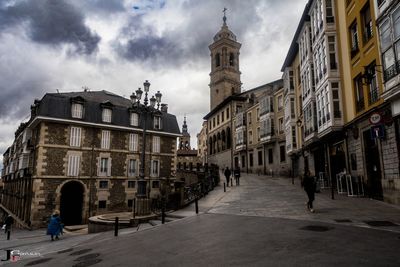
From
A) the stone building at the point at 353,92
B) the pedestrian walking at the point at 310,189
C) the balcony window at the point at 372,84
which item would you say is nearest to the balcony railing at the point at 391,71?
the stone building at the point at 353,92

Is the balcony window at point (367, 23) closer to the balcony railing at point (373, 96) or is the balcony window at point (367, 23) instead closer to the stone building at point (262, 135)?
the balcony railing at point (373, 96)

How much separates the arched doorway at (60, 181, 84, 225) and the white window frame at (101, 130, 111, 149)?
4.46 meters

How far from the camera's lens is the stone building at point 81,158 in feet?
84.2

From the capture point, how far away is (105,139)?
29.4 m

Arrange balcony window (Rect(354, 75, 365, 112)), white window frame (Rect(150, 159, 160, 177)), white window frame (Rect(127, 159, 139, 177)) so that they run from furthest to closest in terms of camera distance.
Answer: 1. white window frame (Rect(150, 159, 160, 177))
2. white window frame (Rect(127, 159, 139, 177))
3. balcony window (Rect(354, 75, 365, 112))

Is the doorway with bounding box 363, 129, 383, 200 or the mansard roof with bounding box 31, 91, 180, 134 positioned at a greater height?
the mansard roof with bounding box 31, 91, 180, 134

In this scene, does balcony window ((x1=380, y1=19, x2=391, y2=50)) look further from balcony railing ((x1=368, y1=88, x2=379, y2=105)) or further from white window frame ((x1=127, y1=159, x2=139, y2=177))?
white window frame ((x1=127, y1=159, x2=139, y2=177))

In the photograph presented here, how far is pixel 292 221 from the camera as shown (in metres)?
9.95

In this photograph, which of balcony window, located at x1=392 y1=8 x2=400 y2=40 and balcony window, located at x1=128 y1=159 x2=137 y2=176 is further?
balcony window, located at x1=128 y1=159 x2=137 y2=176

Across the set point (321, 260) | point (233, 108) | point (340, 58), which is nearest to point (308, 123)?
point (340, 58)

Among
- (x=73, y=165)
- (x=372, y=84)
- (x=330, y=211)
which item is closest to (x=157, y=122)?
(x=73, y=165)

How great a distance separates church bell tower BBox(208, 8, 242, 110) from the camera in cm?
6319

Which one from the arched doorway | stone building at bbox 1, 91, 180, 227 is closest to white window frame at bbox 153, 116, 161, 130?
stone building at bbox 1, 91, 180, 227

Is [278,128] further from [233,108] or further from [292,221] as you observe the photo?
[292,221]
